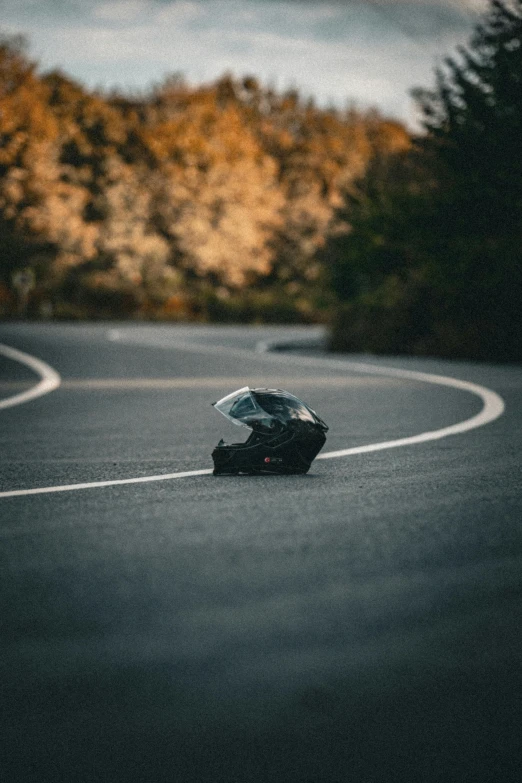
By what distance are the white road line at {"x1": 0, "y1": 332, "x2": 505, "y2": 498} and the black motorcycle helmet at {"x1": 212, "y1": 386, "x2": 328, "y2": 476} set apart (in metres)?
0.39

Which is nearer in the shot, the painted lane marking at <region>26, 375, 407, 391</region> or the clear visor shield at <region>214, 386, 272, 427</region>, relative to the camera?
the clear visor shield at <region>214, 386, 272, 427</region>

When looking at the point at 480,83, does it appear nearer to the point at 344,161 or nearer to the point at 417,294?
the point at 417,294

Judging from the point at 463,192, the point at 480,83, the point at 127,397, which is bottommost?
the point at 127,397

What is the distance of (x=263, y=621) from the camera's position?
181 inches

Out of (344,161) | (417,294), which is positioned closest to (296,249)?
(344,161)

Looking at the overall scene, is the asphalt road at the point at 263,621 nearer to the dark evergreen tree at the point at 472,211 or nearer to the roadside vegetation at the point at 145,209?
the dark evergreen tree at the point at 472,211

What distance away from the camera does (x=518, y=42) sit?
1017 inches

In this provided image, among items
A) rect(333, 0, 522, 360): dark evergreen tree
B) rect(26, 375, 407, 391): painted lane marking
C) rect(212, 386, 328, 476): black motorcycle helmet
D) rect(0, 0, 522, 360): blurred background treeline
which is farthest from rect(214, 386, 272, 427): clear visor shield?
rect(0, 0, 522, 360): blurred background treeline

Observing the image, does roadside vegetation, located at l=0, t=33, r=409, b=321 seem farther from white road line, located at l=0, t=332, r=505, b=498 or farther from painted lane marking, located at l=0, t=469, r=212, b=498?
painted lane marking, located at l=0, t=469, r=212, b=498

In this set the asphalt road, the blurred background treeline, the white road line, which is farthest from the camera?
the blurred background treeline

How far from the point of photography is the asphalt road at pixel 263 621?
11.5ft

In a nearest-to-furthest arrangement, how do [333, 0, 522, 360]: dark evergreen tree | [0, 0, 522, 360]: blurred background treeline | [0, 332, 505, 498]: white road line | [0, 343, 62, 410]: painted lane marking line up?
1. [0, 332, 505, 498]: white road line
2. [0, 343, 62, 410]: painted lane marking
3. [333, 0, 522, 360]: dark evergreen tree
4. [0, 0, 522, 360]: blurred background treeline

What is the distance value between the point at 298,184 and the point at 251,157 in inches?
247

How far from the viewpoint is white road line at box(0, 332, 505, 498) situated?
7930mm
